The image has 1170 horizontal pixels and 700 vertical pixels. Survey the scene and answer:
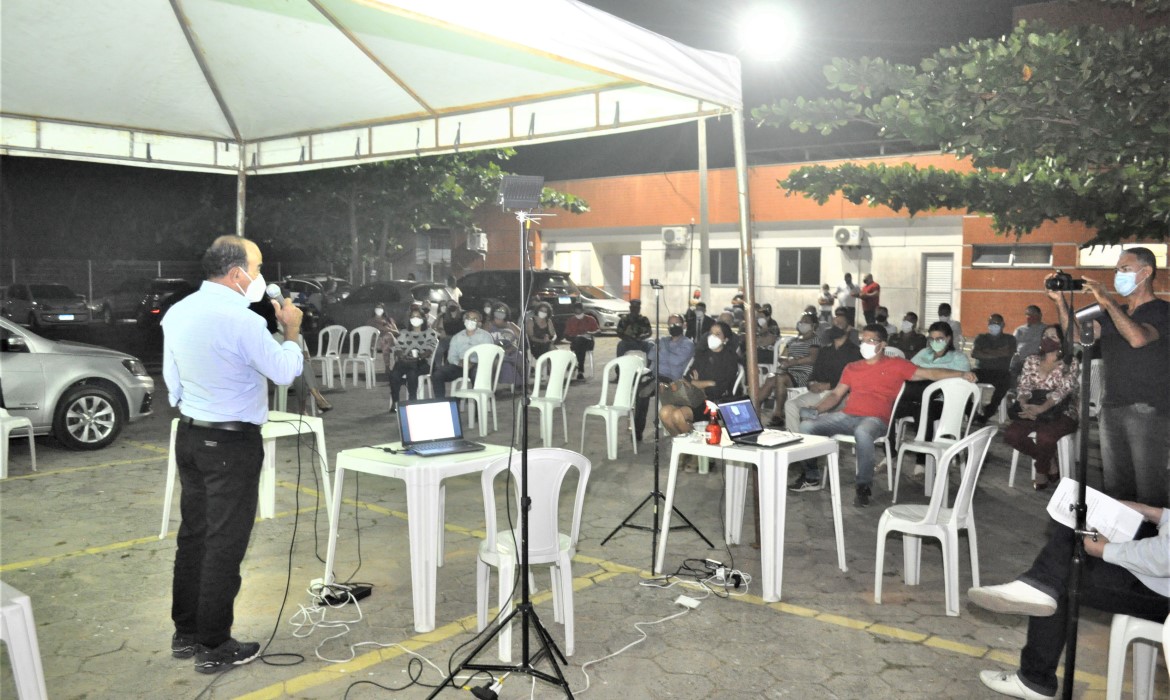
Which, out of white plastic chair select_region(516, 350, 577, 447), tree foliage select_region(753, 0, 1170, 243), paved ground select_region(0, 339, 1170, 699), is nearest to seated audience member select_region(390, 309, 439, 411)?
white plastic chair select_region(516, 350, 577, 447)

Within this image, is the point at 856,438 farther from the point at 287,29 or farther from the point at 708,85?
the point at 287,29

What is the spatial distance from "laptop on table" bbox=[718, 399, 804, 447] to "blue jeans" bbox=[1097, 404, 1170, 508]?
185 cm

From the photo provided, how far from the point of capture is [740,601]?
16.2 ft

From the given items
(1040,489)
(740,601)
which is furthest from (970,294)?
(740,601)

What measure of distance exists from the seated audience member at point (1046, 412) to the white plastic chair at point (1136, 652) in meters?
4.26

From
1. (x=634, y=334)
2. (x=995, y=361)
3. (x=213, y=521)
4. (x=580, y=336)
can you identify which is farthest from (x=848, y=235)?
(x=213, y=521)

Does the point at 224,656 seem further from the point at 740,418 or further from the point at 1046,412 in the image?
the point at 1046,412

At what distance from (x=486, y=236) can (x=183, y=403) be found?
29.7 m

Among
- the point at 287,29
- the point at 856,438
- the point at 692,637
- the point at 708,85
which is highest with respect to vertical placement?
the point at 287,29

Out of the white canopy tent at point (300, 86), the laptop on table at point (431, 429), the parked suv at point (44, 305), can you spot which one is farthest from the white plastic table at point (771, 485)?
the parked suv at point (44, 305)

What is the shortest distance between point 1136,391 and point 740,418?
2.31 metres

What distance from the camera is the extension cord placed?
479cm

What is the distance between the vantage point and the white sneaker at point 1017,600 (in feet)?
12.1

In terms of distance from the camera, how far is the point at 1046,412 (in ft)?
25.1
